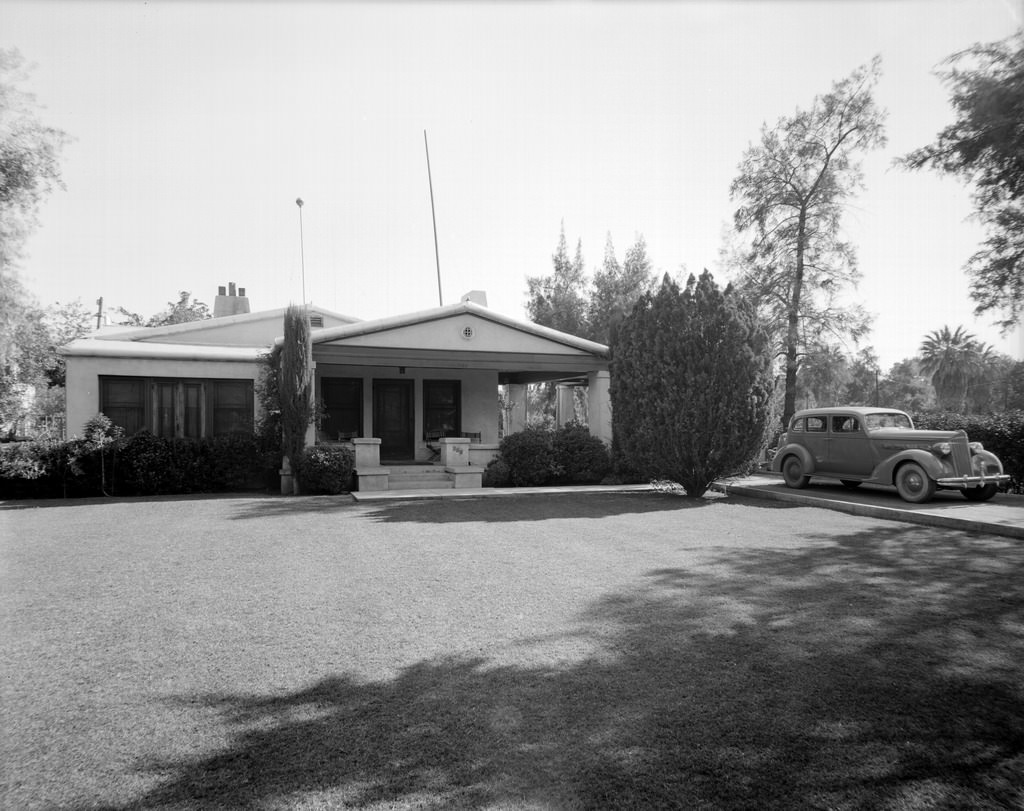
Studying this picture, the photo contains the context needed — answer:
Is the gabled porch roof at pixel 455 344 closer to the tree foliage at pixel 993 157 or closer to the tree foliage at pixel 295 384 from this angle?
the tree foliage at pixel 295 384

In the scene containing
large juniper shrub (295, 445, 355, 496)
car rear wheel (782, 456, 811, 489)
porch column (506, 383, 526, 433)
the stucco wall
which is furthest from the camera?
porch column (506, 383, 526, 433)

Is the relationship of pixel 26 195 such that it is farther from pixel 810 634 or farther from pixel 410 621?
pixel 810 634

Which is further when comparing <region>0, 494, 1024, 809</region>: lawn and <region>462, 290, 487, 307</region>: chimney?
<region>462, 290, 487, 307</region>: chimney

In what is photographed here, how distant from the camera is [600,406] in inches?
679

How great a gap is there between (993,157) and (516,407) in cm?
2296

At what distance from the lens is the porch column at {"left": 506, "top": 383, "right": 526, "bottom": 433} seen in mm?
25562

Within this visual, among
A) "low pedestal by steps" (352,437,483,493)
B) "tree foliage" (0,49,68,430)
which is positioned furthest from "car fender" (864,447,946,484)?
"tree foliage" (0,49,68,430)

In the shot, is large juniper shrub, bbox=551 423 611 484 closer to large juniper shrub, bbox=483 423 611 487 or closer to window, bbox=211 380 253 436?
large juniper shrub, bbox=483 423 611 487

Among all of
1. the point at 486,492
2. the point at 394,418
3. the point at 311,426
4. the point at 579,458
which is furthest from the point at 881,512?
the point at 394,418

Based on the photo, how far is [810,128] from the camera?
22.3m

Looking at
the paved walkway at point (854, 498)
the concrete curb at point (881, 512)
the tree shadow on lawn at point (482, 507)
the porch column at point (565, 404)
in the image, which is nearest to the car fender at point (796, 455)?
the paved walkway at point (854, 498)

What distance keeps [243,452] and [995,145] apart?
14.2m

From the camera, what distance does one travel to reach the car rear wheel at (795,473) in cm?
1455

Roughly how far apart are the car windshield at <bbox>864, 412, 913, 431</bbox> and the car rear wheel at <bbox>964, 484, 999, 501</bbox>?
1854 mm
